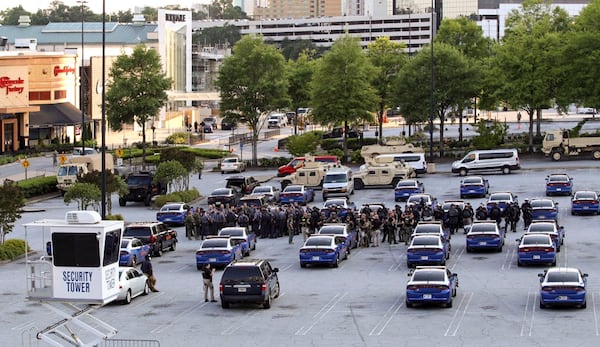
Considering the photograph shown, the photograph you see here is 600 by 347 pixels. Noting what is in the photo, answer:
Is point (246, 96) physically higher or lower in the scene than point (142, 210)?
higher

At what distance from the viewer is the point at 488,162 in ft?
258

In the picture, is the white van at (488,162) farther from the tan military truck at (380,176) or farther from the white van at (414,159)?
→ the tan military truck at (380,176)

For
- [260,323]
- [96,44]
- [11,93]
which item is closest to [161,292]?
[260,323]

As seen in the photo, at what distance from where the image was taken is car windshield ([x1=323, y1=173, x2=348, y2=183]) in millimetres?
70188

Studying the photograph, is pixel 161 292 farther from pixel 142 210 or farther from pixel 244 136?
pixel 244 136

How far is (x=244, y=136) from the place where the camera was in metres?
123

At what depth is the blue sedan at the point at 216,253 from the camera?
4619 centimetres

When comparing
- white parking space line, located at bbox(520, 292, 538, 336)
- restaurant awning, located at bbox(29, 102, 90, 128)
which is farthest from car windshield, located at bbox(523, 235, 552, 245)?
restaurant awning, located at bbox(29, 102, 90, 128)

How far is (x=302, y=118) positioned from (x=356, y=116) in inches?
1937

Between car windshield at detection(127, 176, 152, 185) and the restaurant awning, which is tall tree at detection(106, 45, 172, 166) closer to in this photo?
the restaurant awning

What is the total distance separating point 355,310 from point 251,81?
201 ft

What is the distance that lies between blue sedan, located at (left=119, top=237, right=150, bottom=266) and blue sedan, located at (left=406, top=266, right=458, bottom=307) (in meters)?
12.3

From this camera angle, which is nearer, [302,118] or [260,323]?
[260,323]

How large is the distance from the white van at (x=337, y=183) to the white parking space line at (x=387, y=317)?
29.7m
